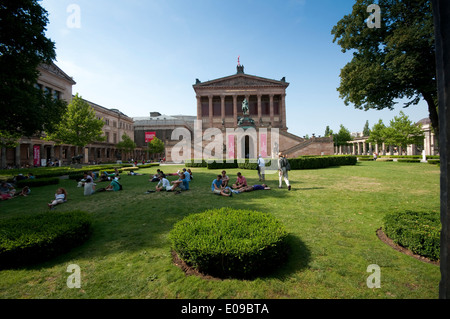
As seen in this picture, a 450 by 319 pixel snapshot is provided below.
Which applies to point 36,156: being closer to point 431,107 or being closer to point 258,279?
point 258,279

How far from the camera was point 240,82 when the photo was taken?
56.7m

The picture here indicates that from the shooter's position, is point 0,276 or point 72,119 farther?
point 72,119

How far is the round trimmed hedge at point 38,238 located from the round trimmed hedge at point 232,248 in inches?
97.1

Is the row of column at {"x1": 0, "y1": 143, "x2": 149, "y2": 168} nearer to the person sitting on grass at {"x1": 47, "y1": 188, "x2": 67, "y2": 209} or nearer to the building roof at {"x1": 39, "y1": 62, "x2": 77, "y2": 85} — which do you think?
the building roof at {"x1": 39, "y1": 62, "x2": 77, "y2": 85}

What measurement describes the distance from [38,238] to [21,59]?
17316 millimetres

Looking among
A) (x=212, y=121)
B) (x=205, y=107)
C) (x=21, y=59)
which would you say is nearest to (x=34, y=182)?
(x=21, y=59)

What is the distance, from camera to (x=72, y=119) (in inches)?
1178

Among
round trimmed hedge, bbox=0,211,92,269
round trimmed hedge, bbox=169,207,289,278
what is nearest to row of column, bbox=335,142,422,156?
round trimmed hedge, bbox=169,207,289,278

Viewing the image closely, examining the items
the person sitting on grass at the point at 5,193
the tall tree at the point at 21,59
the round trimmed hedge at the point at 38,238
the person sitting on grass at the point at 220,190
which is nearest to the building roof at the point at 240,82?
the tall tree at the point at 21,59

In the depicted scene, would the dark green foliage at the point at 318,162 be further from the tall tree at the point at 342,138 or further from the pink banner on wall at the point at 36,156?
the tall tree at the point at 342,138

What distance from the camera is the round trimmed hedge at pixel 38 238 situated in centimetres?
380
